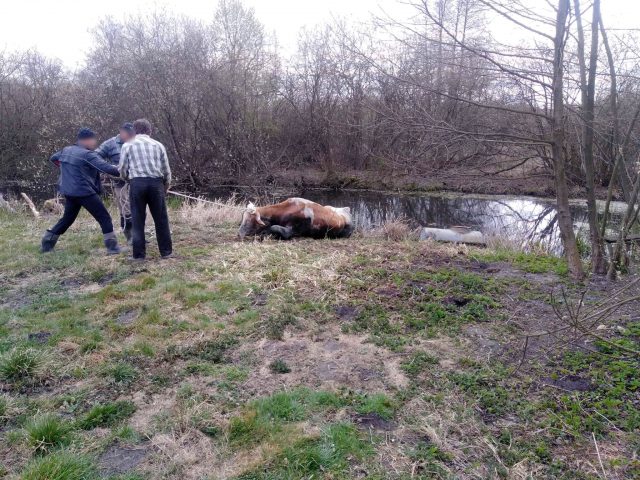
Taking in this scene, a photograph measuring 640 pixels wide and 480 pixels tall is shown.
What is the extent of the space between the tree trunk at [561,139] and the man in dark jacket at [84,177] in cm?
566

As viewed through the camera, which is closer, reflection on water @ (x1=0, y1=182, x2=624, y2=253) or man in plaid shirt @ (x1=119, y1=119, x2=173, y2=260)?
man in plaid shirt @ (x1=119, y1=119, x2=173, y2=260)

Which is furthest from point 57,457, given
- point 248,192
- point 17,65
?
point 17,65

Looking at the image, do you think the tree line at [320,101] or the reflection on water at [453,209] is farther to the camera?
the reflection on water at [453,209]

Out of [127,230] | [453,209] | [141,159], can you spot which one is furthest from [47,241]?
[453,209]

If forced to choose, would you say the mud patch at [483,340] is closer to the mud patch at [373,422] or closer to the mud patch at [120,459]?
the mud patch at [373,422]

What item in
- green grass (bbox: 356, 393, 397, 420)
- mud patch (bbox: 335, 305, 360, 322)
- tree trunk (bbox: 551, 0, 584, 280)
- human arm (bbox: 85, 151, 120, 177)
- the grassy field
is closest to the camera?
the grassy field

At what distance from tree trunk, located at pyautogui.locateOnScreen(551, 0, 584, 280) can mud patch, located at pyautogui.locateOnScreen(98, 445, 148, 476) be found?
5.02 meters

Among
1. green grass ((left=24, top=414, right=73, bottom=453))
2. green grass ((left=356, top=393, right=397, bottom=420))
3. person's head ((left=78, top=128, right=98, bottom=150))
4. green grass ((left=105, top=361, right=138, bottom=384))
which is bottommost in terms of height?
green grass ((left=356, top=393, right=397, bottom=420))

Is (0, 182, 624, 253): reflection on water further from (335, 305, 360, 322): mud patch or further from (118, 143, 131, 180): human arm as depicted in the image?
(335, 305, 360, 322): mud patch

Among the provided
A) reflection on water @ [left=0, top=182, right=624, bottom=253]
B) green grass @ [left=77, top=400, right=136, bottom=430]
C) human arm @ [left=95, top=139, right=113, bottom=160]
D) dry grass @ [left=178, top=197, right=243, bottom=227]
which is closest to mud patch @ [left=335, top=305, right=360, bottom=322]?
green grass @ [left=77, top=400, right=136, bottom=430]

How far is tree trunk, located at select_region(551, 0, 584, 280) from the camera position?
4.96 metres

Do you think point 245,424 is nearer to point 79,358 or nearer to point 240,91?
point 79,358

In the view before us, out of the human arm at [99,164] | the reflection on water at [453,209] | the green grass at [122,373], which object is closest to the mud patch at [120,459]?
the green grass at [122,373]

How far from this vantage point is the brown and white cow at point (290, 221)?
26.9 feet
